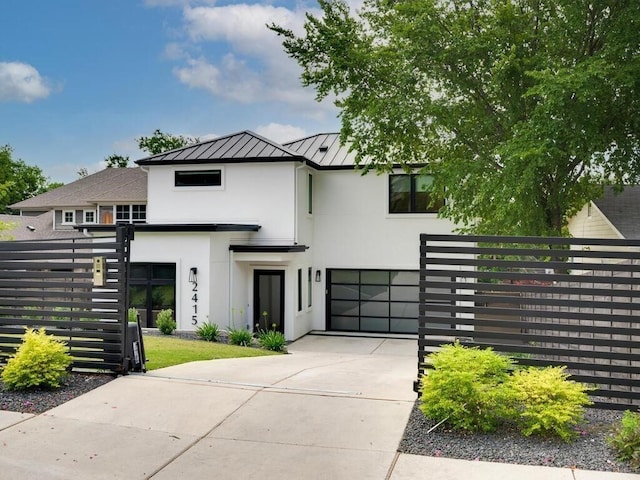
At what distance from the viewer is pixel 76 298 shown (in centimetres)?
805

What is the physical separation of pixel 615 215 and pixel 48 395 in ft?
51.0

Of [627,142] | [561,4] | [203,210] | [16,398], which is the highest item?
[561,4]

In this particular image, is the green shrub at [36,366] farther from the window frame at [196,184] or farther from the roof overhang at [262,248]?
the window frame at [196,184]

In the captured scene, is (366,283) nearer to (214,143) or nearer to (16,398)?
(214,143)

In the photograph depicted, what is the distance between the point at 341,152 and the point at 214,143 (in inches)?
183

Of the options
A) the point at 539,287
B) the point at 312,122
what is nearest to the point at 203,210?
the point at 312,122

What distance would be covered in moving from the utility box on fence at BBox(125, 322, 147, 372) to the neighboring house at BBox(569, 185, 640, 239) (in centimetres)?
1260

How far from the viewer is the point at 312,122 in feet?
88.8

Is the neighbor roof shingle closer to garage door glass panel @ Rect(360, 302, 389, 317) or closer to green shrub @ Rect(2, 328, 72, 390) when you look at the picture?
garage door glass panel @ Rect(360, 302, 389, 317)

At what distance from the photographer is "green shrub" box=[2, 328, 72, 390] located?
7145 mm

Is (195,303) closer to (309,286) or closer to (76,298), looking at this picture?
(309,286)

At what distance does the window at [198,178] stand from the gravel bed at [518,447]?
48.0ft

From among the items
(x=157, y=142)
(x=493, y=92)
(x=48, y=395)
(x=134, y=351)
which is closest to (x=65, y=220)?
(x=157, y=142)

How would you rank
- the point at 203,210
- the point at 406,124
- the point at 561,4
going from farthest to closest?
the point at 203,210
the point at 406,124
the point at 561,4
